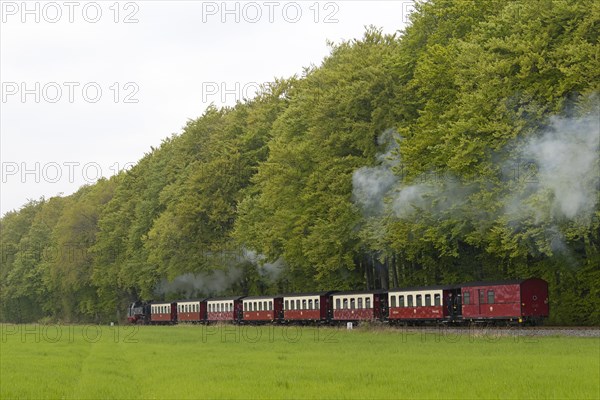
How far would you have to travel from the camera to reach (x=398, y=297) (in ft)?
165

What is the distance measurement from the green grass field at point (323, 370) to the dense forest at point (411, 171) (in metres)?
8.12

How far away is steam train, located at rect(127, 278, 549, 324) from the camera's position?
141 feet

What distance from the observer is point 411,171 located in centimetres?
4731

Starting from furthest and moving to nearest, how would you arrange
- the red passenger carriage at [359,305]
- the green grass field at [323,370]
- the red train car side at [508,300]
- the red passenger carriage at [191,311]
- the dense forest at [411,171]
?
1. the red passenger carriage at [191,311]
2. the red passenger carriage at [359,305]
3. the red train car side at [508,300]
4. the dense forest at [411,171]
5. the green grass field at [323,370]

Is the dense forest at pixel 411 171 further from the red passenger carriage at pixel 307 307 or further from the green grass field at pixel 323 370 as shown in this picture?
the green grass field at pixel 323 370

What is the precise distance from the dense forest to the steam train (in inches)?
82.8

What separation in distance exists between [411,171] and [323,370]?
79.1ft

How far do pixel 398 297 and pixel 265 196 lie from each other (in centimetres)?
1665

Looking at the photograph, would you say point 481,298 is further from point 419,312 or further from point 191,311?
point 191,311

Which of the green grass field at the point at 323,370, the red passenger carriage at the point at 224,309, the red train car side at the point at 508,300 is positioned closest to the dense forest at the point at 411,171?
the red train car side at the point at 508,300

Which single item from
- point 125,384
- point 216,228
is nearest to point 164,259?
point 216,228

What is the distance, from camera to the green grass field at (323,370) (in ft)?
65.5

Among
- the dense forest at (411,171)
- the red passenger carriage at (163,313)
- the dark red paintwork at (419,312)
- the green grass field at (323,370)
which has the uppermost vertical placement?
the dense forest at (411,171)

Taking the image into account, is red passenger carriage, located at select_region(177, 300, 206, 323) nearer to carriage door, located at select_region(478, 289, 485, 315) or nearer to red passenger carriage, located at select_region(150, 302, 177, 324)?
red passenger carriage, located at select_region(150, 302, 177, 324)
